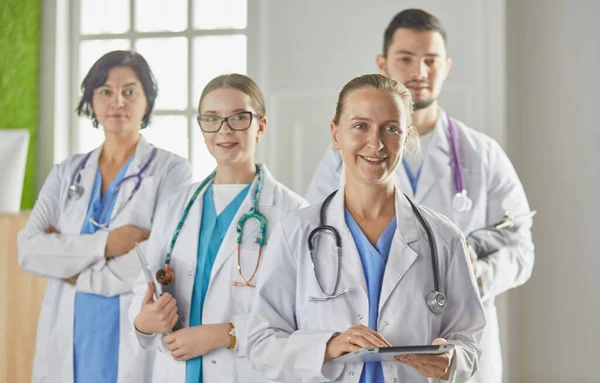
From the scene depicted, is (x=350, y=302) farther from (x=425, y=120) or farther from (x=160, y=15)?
(x=160, y=15)

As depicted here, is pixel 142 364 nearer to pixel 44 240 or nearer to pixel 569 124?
pixel 44 240

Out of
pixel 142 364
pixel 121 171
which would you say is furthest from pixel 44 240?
pixel 142 364

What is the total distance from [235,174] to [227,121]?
15cm

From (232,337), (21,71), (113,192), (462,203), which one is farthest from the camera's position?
(21,71)

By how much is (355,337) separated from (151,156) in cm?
135

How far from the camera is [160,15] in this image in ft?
13.3

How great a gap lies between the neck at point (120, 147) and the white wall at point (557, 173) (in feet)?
5.60

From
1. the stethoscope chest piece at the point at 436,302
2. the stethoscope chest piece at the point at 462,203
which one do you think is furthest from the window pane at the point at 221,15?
the stethoscope chest piece at the point at 436,302

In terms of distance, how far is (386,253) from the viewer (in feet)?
5.16

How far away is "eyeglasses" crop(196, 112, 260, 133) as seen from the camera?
203 centimetres

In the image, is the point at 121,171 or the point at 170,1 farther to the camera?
the point at 170,1

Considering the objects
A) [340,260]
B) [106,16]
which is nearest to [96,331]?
[340,260]

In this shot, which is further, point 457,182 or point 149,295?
point 457,182

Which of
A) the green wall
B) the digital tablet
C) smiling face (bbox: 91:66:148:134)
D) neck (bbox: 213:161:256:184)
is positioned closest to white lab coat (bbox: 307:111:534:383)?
neck (bbox: 213:161:256:184)
